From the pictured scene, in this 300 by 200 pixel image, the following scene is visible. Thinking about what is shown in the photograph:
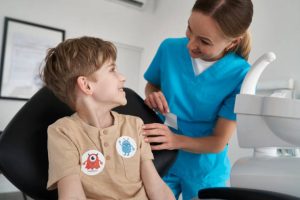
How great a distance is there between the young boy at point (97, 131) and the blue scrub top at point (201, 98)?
33cm

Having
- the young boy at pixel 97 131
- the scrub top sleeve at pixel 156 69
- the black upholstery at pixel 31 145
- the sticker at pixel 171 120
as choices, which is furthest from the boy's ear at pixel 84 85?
the scrub top sleeve at pixel 156 69

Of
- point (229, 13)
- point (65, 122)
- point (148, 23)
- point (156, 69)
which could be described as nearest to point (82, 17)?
point (148, 23)

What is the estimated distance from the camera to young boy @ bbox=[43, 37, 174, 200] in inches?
35.0

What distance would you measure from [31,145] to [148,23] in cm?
371

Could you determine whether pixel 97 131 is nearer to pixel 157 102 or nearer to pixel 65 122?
pixel 65 122

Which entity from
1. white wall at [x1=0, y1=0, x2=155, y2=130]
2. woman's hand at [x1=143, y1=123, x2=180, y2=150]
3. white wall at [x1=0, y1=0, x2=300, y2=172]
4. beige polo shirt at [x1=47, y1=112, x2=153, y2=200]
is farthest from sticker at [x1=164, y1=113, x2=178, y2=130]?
white wall at [x1=0, y1=0, x2=155, y2=130]

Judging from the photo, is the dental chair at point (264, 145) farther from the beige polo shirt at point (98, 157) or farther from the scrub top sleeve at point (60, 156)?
the scrub top sleeve at point (60, 156)

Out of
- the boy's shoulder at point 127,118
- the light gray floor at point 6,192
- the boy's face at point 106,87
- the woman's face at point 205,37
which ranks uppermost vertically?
the woman's face at point 205,37

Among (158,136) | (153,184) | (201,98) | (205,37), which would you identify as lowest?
(153,184)

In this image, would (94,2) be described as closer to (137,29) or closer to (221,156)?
(137,29)

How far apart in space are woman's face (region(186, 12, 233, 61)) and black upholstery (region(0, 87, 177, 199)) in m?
0.49

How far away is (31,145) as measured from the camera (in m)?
0.90

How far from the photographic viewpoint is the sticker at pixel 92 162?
2.91 ft

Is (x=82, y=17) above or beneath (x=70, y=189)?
above
